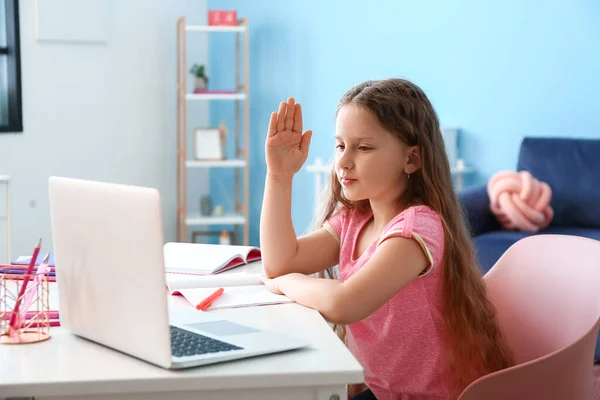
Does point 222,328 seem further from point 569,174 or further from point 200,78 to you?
point 200,78

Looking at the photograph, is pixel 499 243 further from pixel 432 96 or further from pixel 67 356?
pixel 67 356

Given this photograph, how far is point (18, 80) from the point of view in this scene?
4.64 metres

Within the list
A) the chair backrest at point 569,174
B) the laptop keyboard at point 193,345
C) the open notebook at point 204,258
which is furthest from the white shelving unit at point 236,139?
the laptop keyboard at point 193,345

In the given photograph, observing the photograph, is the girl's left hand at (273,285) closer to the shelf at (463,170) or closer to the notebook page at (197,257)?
the notebook page at (197,257)

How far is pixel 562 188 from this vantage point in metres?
3.80

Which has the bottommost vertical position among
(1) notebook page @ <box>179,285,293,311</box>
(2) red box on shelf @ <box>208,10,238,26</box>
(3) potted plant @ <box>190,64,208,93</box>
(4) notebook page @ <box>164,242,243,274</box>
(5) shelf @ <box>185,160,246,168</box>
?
(1) notebook page @ <box>179,285,293,311</box>

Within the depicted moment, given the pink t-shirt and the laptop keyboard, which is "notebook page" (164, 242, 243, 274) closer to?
the pink t-shirt

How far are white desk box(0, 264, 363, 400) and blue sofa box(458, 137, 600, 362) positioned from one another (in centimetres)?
259

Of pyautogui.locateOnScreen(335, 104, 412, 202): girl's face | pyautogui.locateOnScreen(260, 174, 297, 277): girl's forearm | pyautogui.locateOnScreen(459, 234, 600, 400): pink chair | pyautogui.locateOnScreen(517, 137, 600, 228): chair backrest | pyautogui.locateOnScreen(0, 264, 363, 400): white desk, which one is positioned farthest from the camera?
pyautogui.locateOnScreen(517, 137, 600, 228): chair backrest

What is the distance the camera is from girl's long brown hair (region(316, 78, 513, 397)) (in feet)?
5.11

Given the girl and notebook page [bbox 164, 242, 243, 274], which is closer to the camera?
the girl

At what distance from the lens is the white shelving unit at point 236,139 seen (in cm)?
468

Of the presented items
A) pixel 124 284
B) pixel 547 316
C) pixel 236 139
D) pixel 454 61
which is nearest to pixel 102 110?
pixel 236 139

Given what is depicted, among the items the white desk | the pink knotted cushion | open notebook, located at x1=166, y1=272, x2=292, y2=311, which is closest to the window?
the pink knotted cushion
